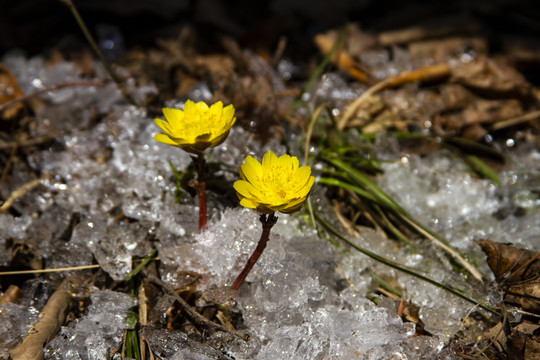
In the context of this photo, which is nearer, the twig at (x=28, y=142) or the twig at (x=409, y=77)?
the twig at (x=28, y=142)

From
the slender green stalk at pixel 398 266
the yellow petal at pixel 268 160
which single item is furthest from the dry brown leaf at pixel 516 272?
the yellow petal at pixel 268 160

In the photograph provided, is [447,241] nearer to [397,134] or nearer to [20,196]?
[397,134]

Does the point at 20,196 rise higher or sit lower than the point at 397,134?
lower

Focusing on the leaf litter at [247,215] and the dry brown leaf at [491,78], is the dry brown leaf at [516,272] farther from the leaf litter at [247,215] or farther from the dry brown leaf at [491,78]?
the dry brown leaf at [491,78]

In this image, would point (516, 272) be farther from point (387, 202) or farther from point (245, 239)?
point (245, 239)

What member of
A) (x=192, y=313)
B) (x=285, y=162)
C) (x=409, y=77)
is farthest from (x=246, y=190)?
(x=409, y=77)

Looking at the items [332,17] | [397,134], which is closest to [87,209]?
[397,134]

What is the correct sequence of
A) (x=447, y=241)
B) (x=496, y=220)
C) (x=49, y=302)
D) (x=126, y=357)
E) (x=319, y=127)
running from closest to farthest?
(x=126, y=357) → (x=49, y=302) → (x=447, y=241) → (x=496, y=220) → (x=319, y=127)
